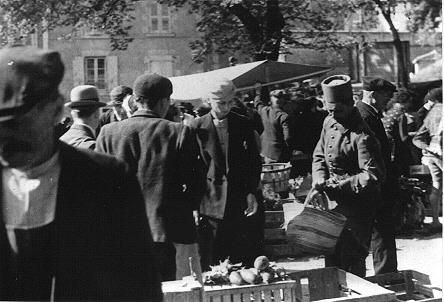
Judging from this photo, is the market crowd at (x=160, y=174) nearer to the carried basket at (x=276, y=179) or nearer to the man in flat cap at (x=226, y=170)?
the man in flat cap at (x=226, y=170)

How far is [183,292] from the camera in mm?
3277

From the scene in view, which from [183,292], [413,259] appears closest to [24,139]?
[183,292]

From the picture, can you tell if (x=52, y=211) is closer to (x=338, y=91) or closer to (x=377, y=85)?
(x=338, y=91)

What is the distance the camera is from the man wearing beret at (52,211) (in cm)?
185

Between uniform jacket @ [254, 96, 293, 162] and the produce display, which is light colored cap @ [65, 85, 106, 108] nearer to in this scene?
the produce display

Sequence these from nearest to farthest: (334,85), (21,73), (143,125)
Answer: (21,73), (143,125), (334,85)

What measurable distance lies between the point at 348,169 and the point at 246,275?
1.22m

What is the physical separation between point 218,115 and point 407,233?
11.7ft

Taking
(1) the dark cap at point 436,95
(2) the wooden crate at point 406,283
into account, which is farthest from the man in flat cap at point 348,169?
(1) the dark cap at point 436,95

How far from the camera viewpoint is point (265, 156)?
877cm

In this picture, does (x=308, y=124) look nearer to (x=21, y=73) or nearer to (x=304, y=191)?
(x=304, y=191)

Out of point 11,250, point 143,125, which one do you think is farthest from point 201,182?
point 11,250

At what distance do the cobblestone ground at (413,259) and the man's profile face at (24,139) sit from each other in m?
4.52

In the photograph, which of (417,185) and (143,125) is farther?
(417,185)
